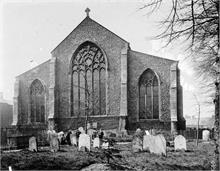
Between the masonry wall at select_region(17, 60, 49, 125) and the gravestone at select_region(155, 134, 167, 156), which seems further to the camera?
the masonry wall at select_region(17, 60, 49, 125)

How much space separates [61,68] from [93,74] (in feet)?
10.9

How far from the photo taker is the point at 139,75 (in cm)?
2630

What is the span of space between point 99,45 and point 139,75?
16.2 feet

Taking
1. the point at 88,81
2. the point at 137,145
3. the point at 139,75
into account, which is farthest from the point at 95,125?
the point at 137,145

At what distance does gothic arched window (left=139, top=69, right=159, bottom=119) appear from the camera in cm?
2553

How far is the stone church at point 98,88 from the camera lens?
25.3 meters

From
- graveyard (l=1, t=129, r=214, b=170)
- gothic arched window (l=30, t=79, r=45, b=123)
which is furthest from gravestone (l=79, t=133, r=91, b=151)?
gothic arched window (l=30, t=79, r=45, b=123)

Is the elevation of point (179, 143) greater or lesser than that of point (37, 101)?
lesser

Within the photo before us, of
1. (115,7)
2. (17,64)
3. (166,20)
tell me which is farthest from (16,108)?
(166,20)

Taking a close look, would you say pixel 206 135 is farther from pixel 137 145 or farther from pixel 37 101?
pixel 37 101

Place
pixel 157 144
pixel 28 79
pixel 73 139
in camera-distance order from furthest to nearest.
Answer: pixel 28 79 < pixel 73 139 < pixel 157 144

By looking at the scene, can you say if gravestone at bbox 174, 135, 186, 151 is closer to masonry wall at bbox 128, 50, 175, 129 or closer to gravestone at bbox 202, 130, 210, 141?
gravestone at bbox 202, 130, 210, 141

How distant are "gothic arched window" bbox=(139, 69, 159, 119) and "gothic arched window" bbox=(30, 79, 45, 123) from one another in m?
9.22

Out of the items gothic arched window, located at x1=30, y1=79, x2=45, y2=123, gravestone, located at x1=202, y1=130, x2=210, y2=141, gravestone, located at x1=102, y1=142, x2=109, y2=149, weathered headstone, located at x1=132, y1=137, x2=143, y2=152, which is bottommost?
gravestone, located at x1=202, y1=130, x2=210, y2=141
